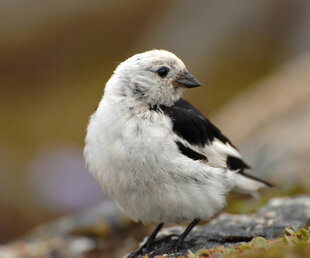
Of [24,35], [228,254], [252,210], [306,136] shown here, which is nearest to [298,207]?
[252,210]

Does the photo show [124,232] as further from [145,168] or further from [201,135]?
[145,168]

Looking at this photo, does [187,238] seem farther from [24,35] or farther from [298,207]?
[24,35]

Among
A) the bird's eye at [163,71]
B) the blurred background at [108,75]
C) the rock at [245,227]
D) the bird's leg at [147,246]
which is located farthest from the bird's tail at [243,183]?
the blurred background at [108,75]

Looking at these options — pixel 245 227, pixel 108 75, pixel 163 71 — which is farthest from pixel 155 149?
pixel 108 75

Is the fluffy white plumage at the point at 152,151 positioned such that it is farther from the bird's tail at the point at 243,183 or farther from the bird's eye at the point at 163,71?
the bird's tail at the point at 243,183

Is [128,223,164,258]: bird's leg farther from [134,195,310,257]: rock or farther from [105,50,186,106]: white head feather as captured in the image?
[105,50,186,106]: white head feather
